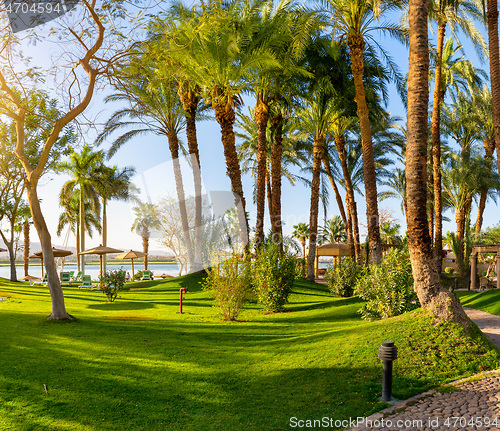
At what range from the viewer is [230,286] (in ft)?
36.3

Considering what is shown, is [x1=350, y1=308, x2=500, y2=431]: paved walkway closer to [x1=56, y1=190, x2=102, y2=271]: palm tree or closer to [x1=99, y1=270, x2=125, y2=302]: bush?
[x1=99, y1=270, x2=125, y2=302]: bush

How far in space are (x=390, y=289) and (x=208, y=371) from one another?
498 centimetres

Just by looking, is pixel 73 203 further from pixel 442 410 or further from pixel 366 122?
pixel 442 410

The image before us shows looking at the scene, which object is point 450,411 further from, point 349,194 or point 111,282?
point 349,194

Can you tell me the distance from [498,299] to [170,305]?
11.2 metres

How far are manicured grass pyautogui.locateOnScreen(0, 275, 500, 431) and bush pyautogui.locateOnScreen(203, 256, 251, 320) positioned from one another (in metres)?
1.68

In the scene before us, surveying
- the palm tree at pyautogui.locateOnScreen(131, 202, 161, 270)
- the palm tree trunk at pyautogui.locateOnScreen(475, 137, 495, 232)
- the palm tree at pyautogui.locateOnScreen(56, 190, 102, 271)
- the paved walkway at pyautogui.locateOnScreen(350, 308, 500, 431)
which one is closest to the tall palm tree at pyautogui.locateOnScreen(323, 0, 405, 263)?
the paved walkway at pyautogui.locateOnScreen(350, 308, 500, 431)

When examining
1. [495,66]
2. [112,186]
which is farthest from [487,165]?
[112,186]

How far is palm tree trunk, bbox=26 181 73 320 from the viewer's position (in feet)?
31.9

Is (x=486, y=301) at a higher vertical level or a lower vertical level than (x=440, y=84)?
lower

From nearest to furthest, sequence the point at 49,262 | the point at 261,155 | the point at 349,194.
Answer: the point at 49,262, the point at 261,155, the point at 349,194

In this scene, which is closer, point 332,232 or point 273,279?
point 273,279

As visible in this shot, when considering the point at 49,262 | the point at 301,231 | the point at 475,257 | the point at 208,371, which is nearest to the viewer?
the point at 208,371

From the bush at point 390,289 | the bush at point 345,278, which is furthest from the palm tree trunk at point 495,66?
the bush at point 345,278
